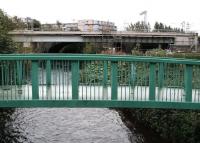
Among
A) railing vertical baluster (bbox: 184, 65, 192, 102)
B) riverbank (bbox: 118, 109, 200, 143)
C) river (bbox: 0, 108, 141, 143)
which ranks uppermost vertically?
railing vertical baluster (bbox: 184, 65, 192, 102)

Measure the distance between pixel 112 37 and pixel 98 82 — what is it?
38.2 m

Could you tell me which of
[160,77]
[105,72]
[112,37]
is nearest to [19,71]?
[105,72]

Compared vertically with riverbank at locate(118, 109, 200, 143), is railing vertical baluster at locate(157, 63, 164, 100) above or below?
above

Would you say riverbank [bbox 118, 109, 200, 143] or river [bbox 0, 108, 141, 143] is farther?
river [bbox 0, 108, 141, 143]

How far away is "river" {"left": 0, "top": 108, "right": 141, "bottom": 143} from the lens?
702 inches

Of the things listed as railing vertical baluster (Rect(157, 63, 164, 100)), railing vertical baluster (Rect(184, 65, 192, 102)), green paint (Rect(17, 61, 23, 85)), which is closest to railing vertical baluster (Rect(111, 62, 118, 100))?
railing vertical baluster (Rect(157, 63, 164, 100))

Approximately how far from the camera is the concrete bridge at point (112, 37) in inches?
1943

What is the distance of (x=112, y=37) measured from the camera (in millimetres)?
51156

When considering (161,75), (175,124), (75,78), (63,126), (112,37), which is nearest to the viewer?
(75,78)

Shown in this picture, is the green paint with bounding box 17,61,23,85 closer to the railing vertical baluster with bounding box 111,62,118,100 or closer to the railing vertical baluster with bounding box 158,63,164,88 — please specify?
the railing vertical baluster with bounding box 111,62,118,100

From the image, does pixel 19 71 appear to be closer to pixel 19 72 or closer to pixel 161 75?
pixel 19 72

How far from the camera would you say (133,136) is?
60.5 ft

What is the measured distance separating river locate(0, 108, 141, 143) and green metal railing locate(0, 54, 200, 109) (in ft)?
15.3

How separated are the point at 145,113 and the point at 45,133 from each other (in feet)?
14.4
